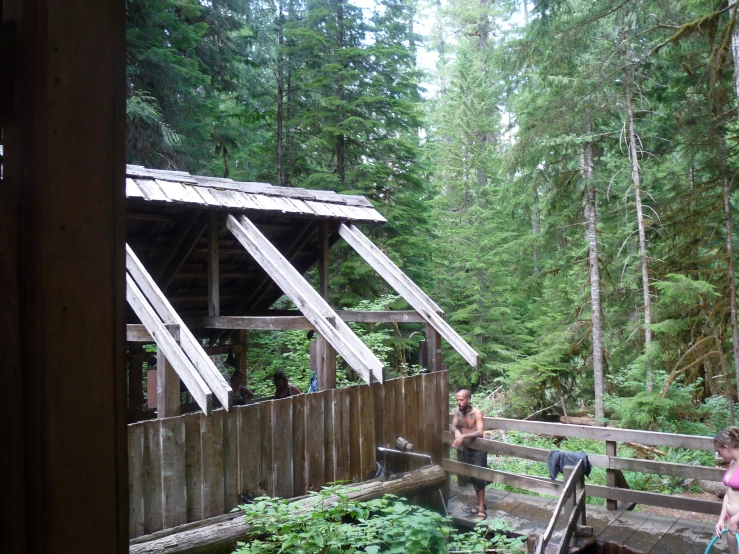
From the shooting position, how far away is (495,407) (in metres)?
15.0

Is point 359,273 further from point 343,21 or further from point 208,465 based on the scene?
point 208,465

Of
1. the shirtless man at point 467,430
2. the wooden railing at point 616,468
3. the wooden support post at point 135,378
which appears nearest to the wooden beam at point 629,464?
the wooden railing at point 616,468

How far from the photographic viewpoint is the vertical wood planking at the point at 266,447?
5785mm

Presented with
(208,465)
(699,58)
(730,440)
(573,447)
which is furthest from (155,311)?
(699,58)

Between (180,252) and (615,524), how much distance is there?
6.59m

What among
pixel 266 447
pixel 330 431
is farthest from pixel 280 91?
pixel 266 447

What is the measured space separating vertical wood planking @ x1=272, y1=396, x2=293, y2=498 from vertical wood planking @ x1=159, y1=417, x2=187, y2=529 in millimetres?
1048

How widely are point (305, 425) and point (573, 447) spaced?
8.16 meters

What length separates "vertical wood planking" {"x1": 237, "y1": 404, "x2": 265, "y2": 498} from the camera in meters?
5.61

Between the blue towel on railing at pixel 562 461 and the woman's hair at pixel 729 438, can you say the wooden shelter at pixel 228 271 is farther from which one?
the woman's hair at pixel 729 438

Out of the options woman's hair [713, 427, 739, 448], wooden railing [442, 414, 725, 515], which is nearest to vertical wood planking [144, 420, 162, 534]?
wooden railing [442, 414, 725, 515]

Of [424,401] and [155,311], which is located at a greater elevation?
[155,311]

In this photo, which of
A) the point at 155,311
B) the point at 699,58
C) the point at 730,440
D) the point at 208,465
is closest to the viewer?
the point at 730,440

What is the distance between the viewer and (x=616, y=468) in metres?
6.81
